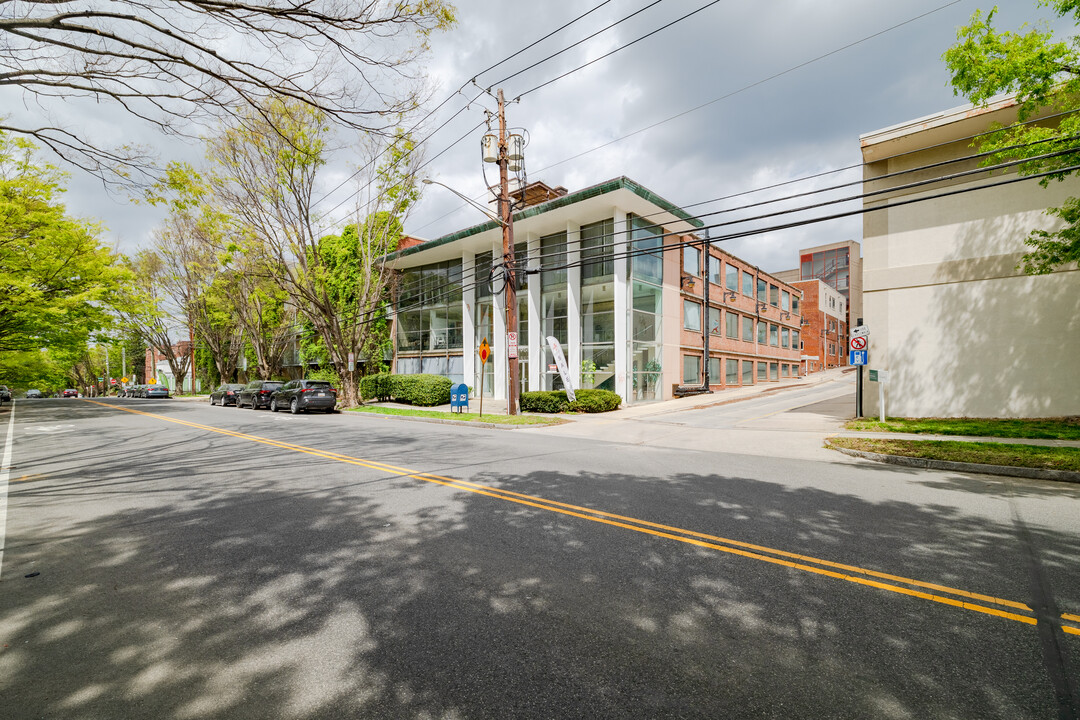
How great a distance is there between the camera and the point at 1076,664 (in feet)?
8.71

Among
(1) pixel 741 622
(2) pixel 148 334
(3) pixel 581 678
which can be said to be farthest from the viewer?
(2) pixel 148 334

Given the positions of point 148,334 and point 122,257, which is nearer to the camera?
point 122,257

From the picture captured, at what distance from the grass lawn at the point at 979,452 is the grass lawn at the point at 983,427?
6.36 ft

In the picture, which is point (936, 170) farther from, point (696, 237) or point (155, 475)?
point (155, 475)

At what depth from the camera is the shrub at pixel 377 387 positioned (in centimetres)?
2802

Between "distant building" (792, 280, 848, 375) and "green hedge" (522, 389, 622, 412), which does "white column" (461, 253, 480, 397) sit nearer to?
"green hedge" (522, 389, 622, 412)

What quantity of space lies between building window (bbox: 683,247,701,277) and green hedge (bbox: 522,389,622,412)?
11.2 metres

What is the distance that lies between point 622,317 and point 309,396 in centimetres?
1495

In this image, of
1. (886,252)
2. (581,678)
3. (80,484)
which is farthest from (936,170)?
(80,484)

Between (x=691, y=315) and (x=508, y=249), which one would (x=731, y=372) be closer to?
(x=691, y=315)

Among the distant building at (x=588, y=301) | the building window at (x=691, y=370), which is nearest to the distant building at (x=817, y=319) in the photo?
the distant building at (x=588, y=301)

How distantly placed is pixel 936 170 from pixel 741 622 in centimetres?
1760

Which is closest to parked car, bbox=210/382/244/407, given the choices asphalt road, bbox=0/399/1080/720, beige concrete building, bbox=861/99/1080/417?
asphalt road, bbox=0/399/1080/720

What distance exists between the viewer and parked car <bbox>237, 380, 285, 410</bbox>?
84.4 feet
